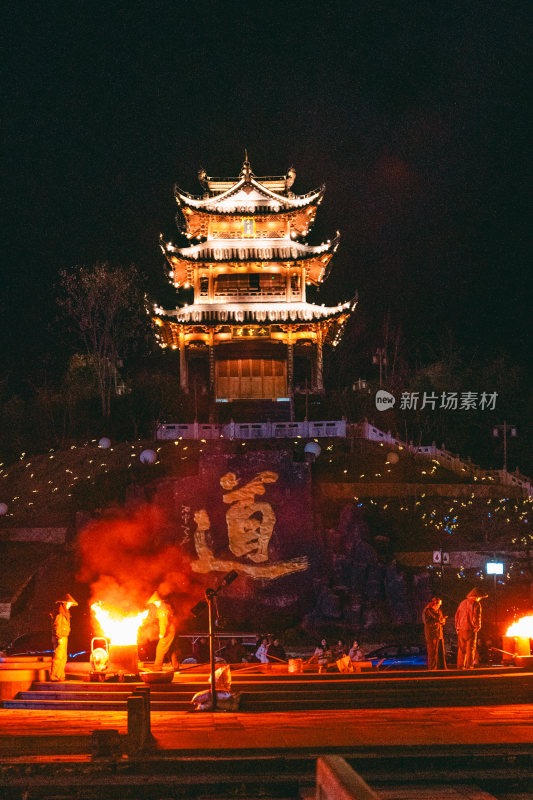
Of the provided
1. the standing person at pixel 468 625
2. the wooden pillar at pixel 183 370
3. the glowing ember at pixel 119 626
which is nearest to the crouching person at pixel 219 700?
the glowing ember at pixel 119 626

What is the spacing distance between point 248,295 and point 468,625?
24.3m

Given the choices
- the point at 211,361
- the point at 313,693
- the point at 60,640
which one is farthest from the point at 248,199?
the point at 313,693

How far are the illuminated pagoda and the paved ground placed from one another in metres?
23.7

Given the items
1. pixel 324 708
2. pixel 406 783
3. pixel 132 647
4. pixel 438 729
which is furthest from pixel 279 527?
pixel 406 783

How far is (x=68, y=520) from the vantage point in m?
28.8

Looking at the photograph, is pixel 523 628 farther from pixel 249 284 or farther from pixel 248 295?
pixel 249 284

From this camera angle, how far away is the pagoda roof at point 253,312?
34219 millimetres

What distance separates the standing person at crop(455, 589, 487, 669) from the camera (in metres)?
13.9

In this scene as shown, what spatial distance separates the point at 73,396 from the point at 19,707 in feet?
88.0

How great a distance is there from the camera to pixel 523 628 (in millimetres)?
14672

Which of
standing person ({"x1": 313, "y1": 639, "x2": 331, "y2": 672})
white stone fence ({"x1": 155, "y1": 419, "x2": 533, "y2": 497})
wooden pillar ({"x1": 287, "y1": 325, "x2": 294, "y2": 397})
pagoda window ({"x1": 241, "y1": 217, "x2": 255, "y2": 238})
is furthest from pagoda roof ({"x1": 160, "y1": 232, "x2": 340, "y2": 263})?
standing person ({"x1": 313, "y1": 639, "x2": 331, "y2": 672})

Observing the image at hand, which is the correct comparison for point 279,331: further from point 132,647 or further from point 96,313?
point 132,647

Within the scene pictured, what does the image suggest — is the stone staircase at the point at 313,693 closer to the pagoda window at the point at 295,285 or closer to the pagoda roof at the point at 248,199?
the pagoda window at the point at 295,285

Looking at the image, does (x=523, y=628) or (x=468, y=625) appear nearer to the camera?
(x=468, y=625)
